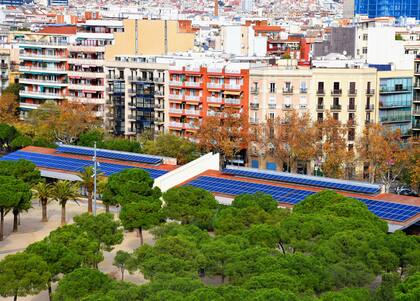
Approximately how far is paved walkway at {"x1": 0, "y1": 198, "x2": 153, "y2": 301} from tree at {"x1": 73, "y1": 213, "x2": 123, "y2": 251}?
6.25 ft

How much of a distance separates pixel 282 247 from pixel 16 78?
244 feet

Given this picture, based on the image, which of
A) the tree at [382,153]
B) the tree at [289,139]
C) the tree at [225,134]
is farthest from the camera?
the tree at [225,134]

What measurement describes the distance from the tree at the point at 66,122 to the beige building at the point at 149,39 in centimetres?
1136

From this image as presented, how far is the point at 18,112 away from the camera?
108750 millimetres

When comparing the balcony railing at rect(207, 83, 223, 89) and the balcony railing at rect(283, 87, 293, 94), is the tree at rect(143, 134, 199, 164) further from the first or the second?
the balcony railing at rect(283, 87, 293, 94)

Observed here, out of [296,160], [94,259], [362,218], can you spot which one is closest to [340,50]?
[296,160]

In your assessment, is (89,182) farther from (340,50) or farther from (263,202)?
(340,50)

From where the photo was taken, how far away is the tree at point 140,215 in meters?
53.7

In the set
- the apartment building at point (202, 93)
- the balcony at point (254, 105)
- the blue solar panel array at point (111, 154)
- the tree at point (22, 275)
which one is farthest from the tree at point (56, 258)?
the balcony at point (254, 105)

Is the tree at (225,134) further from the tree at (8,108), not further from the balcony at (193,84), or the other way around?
the tree at (8,108)

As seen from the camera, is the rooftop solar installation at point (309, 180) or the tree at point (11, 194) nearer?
the tree at point (11, 194)

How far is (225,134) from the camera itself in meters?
80.3

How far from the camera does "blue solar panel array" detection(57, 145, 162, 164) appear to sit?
2931 inches

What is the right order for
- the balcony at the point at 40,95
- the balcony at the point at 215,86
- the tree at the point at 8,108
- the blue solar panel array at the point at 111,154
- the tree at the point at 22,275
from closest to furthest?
the tree at the point at 22,275
the blue solar panel array at the point at 111,154
the balcony at the point at 215,86
the tree at the point at 8,108
the balcony at the point at 40,95
